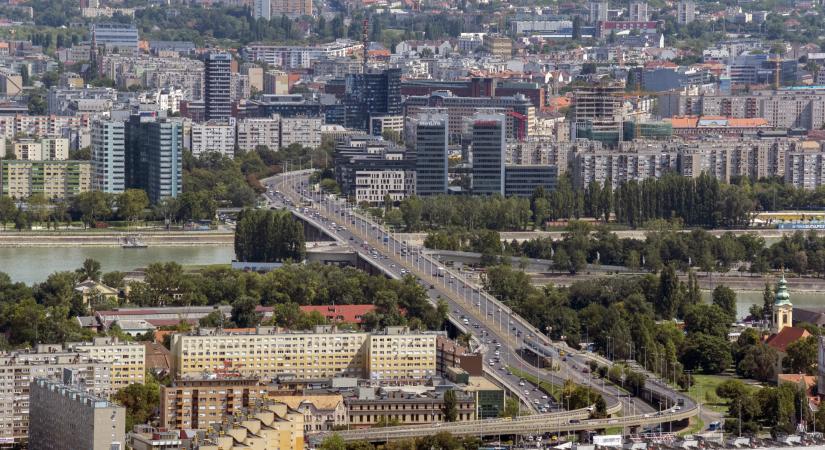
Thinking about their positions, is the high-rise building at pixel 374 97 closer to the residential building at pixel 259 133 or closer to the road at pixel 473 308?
the residential building at pixel 259 133

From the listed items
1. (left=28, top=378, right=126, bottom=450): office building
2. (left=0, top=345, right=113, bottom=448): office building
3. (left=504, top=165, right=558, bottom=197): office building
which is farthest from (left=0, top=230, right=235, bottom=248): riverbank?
(left=28, top=378, right=126, bottom=450): office building

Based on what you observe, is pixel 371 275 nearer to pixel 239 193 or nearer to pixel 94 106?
pixel 239 193

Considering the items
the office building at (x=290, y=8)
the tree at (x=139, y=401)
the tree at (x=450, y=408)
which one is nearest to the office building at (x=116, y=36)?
the office building at (x=290, y=8)

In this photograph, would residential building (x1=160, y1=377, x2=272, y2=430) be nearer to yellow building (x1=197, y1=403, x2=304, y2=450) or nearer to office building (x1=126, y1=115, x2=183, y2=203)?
yellow building (x1=197, y1=403, x2=304, y2=450)

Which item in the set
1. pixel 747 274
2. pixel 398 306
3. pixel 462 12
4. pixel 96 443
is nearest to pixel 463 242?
pixel 747 274

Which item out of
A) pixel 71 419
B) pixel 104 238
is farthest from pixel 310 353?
pixel 104 238
